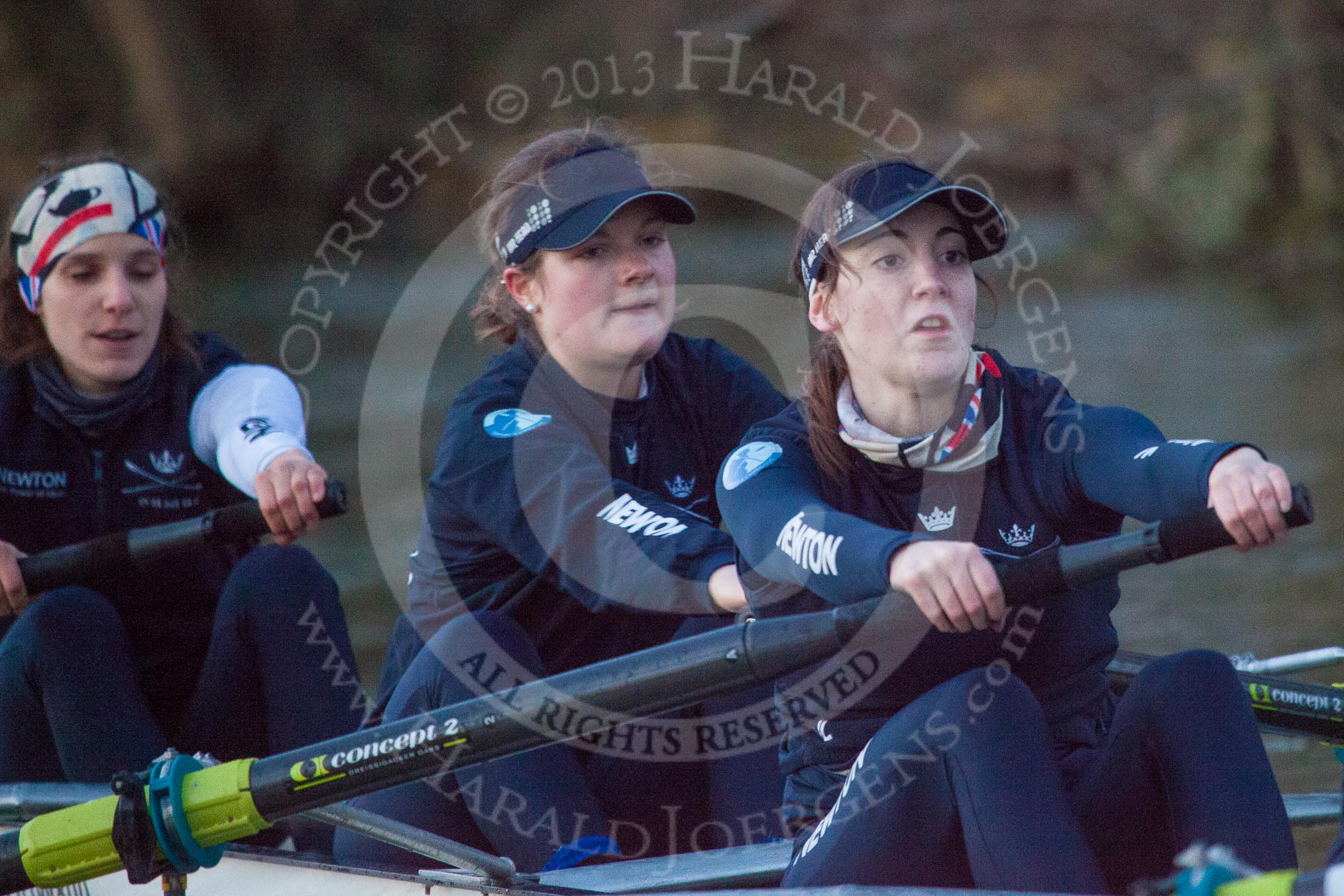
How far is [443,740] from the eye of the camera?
2.09 metres

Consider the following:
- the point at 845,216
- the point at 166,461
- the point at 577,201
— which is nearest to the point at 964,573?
the point at 845,216

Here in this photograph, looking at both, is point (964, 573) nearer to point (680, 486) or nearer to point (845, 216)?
point (845, 216)

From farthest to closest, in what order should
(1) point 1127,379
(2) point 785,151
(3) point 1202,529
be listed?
(2) point 785,151
(1) point 1127,379
(3) point 1202,529

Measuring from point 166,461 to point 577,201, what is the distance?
939 millimetres

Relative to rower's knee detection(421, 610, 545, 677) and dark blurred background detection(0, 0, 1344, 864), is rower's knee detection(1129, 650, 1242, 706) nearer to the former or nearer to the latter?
rower's knee detection(421, 610, 545, 677)

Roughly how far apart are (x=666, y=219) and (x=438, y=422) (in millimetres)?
5786

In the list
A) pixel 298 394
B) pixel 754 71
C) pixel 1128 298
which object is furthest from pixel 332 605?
pixel 754 71

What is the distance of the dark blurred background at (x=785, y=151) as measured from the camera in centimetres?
751

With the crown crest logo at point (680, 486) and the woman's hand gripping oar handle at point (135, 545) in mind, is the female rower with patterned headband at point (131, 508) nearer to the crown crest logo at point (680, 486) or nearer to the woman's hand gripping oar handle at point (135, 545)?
the woman's hand gripping oar handle at point (135, 545)

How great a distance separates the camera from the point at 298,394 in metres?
2.96

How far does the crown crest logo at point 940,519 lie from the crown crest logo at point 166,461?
1.51m

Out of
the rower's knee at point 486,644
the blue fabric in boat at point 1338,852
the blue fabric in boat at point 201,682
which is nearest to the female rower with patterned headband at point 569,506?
the rower's knee at point 486,644

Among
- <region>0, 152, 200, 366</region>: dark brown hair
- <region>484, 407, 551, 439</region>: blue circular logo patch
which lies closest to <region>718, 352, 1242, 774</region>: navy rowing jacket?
<region>484, 407, 551, 439</region>: blue circular logo patch

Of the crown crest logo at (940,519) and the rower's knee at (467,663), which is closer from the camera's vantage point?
the crown crest logo at (940,519)
